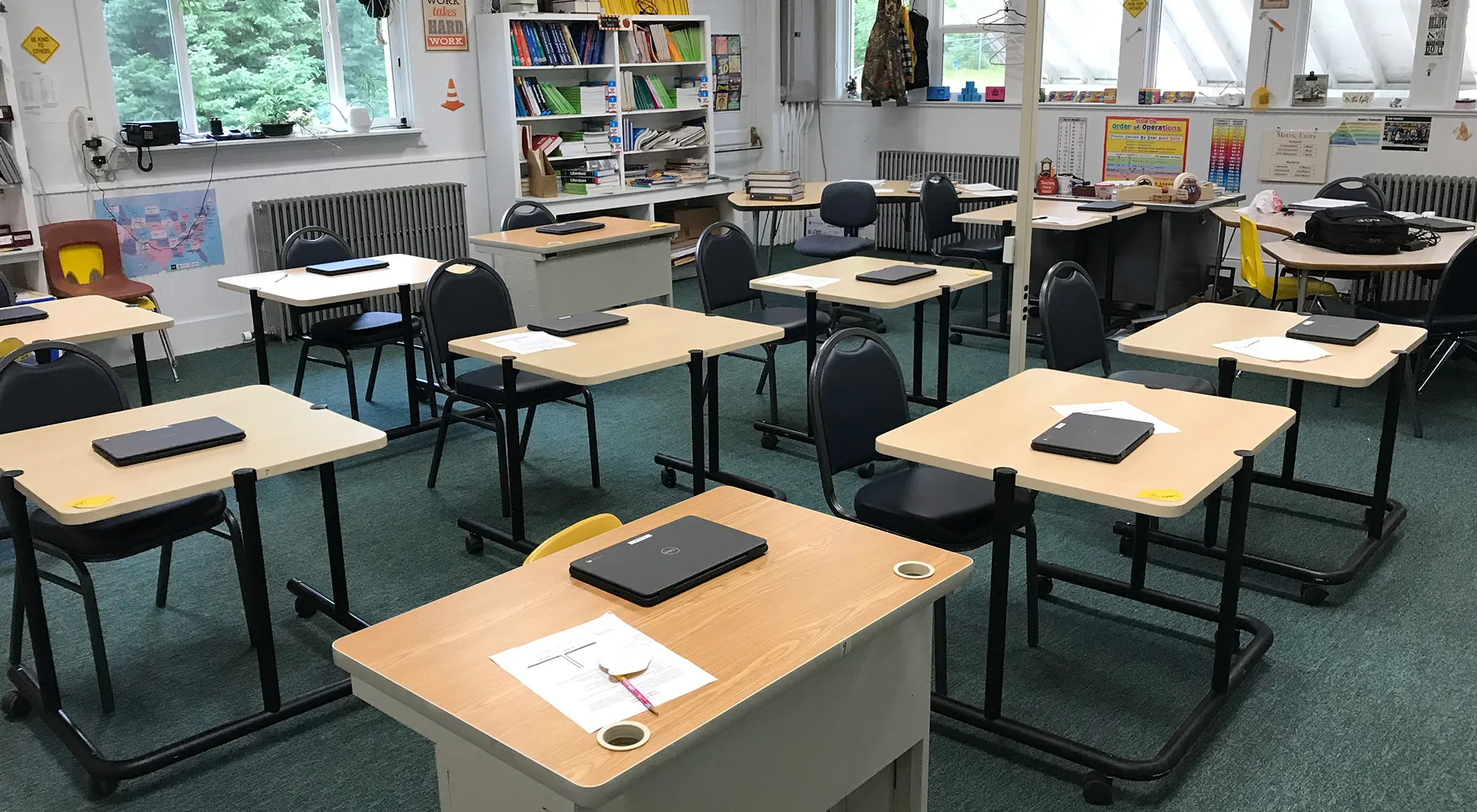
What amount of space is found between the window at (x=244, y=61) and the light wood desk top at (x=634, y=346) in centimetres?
365

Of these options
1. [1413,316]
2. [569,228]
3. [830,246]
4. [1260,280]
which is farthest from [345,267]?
[1413,316]

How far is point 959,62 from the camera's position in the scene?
8859mm

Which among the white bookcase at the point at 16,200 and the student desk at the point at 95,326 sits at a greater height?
the white bookcase at the point at 16,200

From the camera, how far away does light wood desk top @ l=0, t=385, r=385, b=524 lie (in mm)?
2473

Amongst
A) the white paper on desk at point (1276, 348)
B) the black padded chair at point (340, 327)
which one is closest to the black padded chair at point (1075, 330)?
the white paper on desk at point (1276, 348)

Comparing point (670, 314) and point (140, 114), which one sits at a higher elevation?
point (140, 114)

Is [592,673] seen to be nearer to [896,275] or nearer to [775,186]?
[896,275]

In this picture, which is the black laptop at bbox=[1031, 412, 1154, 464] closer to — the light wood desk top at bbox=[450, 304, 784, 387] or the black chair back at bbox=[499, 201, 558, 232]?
the light wood desk top at bbox=[450, 304, 784, 387]

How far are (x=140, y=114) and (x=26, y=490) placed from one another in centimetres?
445

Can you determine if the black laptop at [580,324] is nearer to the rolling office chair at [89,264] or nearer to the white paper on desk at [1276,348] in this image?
the white paper on desk at [1276,348]

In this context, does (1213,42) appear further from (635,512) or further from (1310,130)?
(635,512)

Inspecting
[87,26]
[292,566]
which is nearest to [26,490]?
[292,566]

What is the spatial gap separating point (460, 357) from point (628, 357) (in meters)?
1.01

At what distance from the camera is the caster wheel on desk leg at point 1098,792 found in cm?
254
